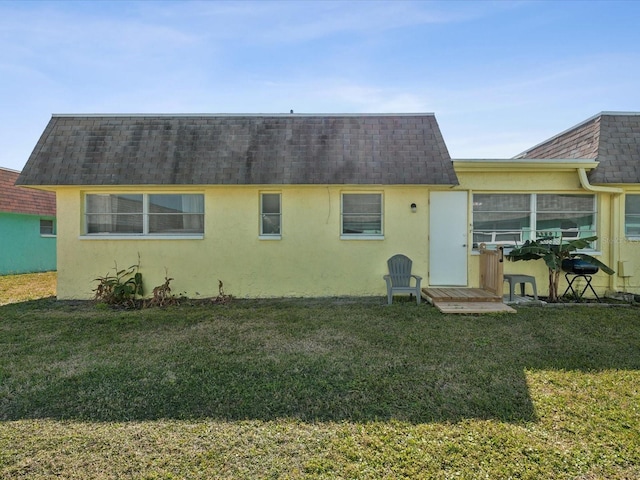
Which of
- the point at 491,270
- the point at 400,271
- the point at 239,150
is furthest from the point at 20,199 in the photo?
the point at 491,270

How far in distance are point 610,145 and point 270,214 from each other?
883 centimetres

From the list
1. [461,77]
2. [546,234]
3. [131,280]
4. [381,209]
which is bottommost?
[131,280]

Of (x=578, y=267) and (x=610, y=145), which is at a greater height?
(x=610, y=145)

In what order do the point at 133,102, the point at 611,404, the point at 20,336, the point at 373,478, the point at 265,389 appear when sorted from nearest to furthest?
the point at 373,478, the point at 611,404, the point at 265,389, the point at 20,336, the point at 133,102

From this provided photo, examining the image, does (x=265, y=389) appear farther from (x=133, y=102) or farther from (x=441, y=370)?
(x=133, y=102)

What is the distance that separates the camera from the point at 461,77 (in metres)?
10.9

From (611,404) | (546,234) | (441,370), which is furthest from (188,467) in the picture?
(546,234)

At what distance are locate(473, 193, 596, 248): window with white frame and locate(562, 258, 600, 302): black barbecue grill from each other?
981mm

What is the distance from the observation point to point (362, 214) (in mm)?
8820

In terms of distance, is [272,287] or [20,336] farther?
[272,287]

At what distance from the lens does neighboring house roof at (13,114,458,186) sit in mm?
8266

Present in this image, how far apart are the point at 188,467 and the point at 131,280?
7049 mm

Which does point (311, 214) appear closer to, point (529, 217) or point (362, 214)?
point (362, 214)

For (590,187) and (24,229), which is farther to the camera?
(24,229)
